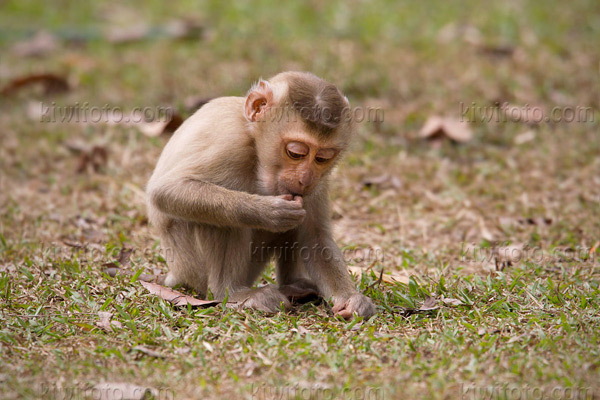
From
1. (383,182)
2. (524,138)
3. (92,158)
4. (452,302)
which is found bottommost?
(452,302)

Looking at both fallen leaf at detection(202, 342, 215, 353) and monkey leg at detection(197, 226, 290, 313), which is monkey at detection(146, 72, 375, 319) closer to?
monkey leg at detection(197, 226, 290, 313)

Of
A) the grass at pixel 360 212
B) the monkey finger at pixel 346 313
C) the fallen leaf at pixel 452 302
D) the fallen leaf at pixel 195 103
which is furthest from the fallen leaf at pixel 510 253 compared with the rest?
the fallen leaf at pixel 195 103

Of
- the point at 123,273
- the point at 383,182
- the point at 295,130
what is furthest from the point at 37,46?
the point at 295,130

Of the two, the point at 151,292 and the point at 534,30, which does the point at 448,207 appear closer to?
the point at 151,292

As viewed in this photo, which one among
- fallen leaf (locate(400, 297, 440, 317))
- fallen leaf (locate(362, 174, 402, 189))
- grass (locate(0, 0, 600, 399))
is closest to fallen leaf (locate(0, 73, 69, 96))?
grass (locate(0, 0, 600, 399))

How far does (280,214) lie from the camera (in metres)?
5.09

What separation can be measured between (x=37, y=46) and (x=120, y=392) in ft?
28.7

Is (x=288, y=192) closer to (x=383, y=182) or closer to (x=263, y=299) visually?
(x=263, y=299)

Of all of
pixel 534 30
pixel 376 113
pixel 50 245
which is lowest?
pixel 50 245

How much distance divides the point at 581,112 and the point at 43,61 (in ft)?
25.6

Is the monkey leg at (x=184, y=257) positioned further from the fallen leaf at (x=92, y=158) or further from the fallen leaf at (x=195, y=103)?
the fallen leaf at (x=195, y=103)

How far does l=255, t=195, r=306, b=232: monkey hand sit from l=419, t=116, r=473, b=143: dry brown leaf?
4.19 meters

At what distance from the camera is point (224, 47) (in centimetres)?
1052

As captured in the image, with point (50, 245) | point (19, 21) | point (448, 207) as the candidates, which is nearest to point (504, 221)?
point (448, 207)
